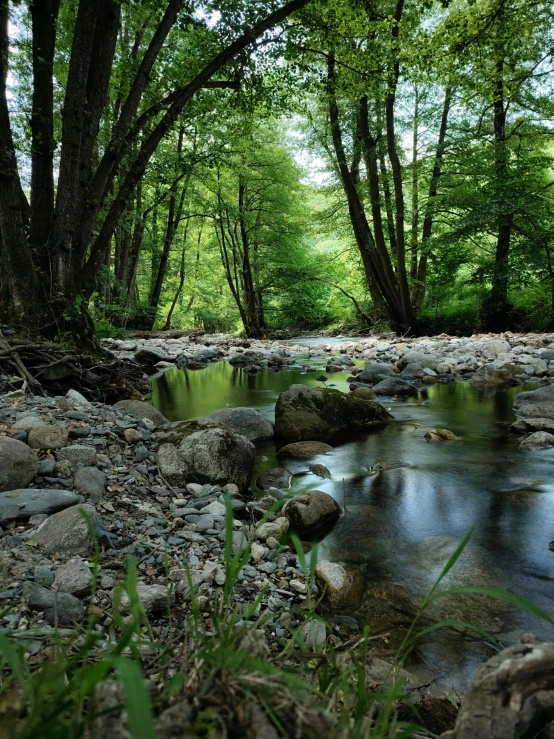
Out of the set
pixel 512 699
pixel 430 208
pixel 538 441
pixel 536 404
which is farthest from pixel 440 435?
pixel 430 208

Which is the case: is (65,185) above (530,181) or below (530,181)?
below

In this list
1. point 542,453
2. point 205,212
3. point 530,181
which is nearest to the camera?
point 542,453

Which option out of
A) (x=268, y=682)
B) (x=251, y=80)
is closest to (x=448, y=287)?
(x=251, y=80)

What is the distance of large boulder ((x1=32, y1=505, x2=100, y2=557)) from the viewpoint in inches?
83.4

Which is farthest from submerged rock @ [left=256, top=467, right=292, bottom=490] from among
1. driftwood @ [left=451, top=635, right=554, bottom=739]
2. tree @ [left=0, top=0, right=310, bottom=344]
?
tree @ [left=0, top=0, right=310, bottom=344]

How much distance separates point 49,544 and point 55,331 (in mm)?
4916

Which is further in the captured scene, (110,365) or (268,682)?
(110,365)

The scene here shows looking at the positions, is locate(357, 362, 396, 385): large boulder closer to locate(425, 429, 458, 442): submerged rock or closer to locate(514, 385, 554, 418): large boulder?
locate(514, 385, 554, 418): large boulder

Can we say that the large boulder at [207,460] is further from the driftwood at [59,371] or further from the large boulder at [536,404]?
the large boulder at [536,404]

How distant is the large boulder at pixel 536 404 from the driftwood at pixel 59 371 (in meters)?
5.60

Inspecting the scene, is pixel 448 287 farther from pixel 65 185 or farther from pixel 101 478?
pixel 101 478

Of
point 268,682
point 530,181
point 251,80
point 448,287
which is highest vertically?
point 251,80

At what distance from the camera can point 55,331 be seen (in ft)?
20.9

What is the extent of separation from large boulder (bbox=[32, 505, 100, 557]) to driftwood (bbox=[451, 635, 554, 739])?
70.1 inches
